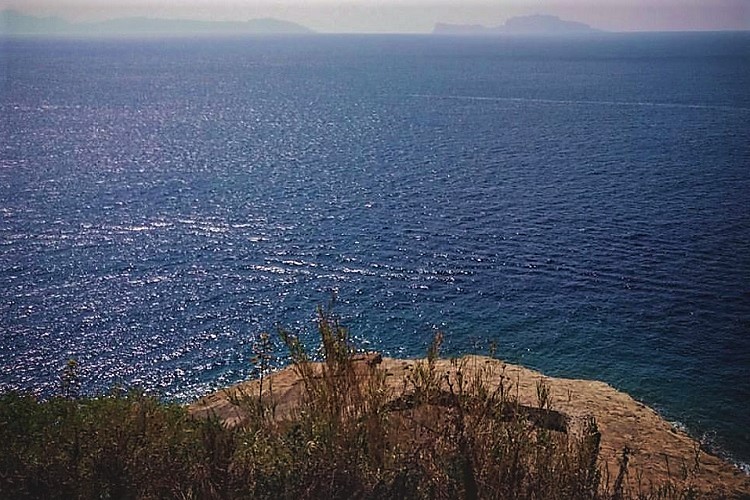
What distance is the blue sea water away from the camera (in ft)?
136

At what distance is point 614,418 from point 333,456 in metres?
23.8

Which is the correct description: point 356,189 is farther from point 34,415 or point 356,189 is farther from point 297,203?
point 34,415

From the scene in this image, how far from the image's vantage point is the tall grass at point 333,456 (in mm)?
13102

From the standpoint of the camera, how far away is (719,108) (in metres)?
118

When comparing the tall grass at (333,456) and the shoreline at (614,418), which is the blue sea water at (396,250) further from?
the tall grass at (333,456)

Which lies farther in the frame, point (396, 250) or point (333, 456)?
point (396, 250)

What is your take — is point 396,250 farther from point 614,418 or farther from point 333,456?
point 333,456

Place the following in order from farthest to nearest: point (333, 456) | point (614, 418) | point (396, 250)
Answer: point (396, 250) < point (614, 418) < point (333, 456)

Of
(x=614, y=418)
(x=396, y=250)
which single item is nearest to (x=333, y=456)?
(x=614, y=418)

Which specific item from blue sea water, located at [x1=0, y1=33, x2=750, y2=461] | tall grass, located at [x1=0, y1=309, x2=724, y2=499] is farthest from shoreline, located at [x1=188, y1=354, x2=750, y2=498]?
tall grass, located at [x1=0, y1=309, x2=724, y2=499]

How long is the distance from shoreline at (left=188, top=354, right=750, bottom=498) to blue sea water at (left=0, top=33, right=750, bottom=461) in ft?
6.90

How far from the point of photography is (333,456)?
13.4 meters

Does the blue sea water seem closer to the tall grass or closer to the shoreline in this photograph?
the shoreline

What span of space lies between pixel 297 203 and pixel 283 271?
16899 millimetres
